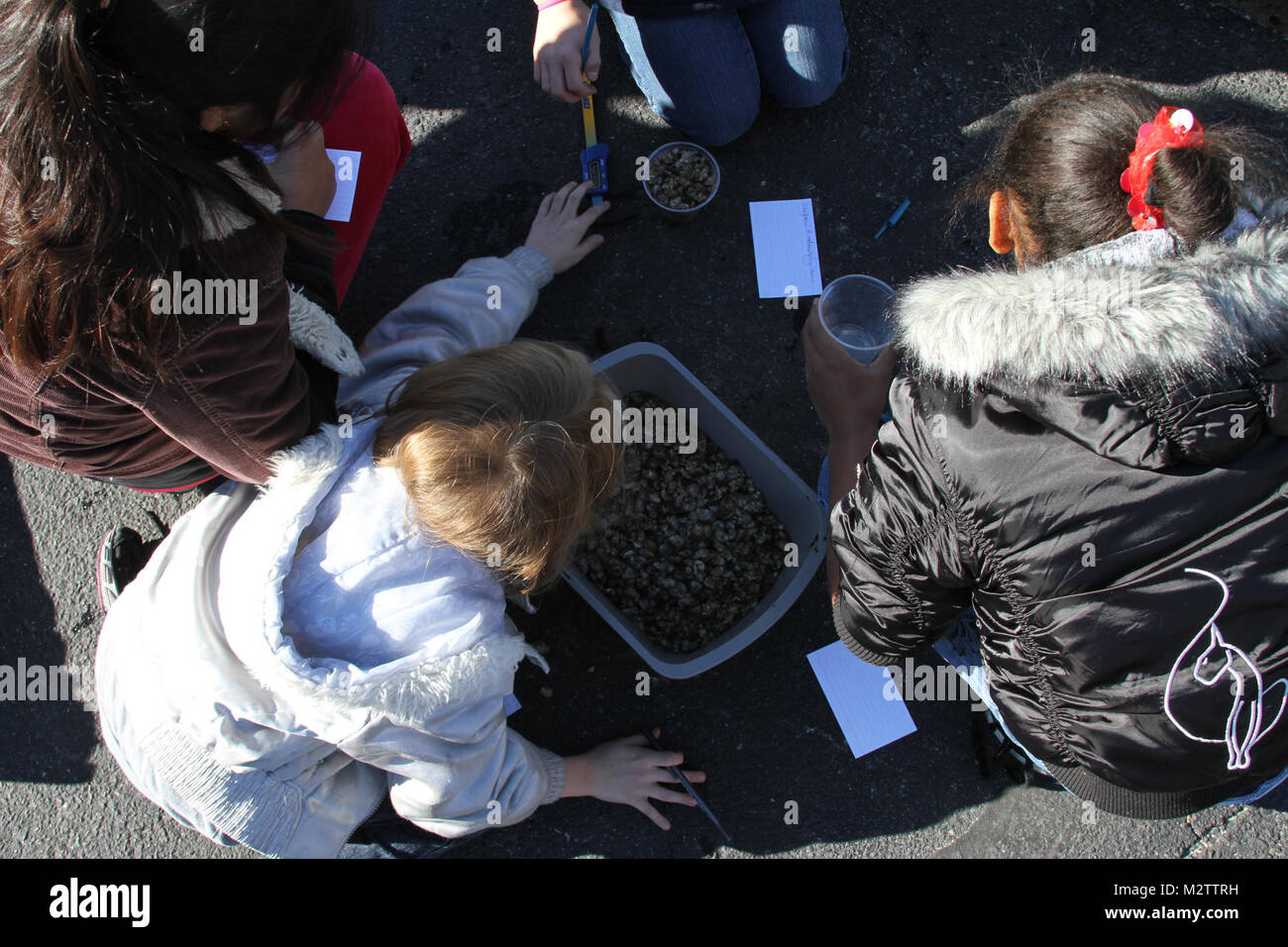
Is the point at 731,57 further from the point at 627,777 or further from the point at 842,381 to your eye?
the point at 627,777

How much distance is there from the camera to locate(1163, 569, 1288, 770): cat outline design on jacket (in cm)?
117

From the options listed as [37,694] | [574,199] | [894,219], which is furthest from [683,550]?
[37,694]

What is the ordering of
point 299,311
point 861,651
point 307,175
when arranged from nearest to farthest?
point 299,311 < point 861,651 < point 307,175

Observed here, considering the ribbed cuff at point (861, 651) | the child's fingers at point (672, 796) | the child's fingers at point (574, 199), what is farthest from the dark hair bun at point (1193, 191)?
the child's fingers at point (672, 796)

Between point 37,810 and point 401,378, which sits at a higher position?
point 401,378

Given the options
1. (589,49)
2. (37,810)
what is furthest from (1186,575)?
(37,810)

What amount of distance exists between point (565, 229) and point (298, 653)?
4.59 feet

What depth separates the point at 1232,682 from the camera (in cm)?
118

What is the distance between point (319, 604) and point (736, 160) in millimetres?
1749

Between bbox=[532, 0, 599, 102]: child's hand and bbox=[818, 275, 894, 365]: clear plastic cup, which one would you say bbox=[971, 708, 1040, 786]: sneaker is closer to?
bbox=[818, 275, 894, 365]: clear plastic cup

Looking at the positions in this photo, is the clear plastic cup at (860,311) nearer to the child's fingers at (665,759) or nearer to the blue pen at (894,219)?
the blue pen at (894,219)

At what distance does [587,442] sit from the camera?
61.0 inches

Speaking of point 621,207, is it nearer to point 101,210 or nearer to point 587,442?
point 587,442

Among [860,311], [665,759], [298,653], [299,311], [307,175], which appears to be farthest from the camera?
[860,311]
